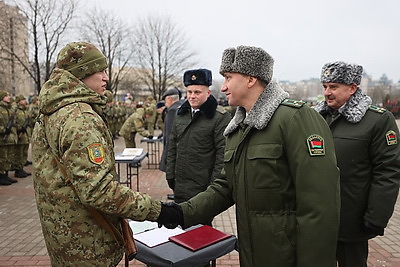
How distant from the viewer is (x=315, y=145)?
5.80 feet

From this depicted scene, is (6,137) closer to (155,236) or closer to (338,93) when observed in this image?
(155,236)

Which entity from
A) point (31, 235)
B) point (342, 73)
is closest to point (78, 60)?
point (342, 73)

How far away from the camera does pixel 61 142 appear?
1.87 m

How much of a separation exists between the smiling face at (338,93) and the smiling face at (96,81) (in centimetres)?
200

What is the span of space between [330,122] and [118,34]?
73.8ft

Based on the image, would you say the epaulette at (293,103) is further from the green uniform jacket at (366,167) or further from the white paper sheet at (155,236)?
the white paper sheet at (155,236)

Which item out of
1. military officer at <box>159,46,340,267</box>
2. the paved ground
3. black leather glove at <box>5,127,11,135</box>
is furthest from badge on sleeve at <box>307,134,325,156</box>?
black leather glove at <box>5,127,11,135</box>

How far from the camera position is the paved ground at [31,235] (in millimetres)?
4242

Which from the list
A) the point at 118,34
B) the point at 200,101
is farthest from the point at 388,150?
the point at 118,34

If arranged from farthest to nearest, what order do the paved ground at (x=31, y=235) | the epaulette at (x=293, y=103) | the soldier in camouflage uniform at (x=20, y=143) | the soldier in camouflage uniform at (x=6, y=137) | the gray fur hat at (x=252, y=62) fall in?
1. the soldier in camouflage uniform at (x=20, y=143)
2. the soldier in camouflage uniform at (x=6, y=137)
3. the paved ground at (x=31, y=235)
4. the gray fur hat at (x=252, y=62)
5. the epaulette at (x=293, y=103)

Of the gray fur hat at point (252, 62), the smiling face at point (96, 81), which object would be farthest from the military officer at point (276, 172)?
the smiling face at point (96, 81)

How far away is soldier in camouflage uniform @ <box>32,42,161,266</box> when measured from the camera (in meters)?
1.84

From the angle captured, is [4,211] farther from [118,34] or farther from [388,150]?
[118,34]

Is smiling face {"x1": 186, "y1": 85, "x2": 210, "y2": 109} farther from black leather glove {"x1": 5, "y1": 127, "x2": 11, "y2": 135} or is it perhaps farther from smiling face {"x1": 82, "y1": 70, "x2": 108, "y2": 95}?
black leather glove {"x1": 5, "y1": 127, "x2": 11, "y2": 135}
